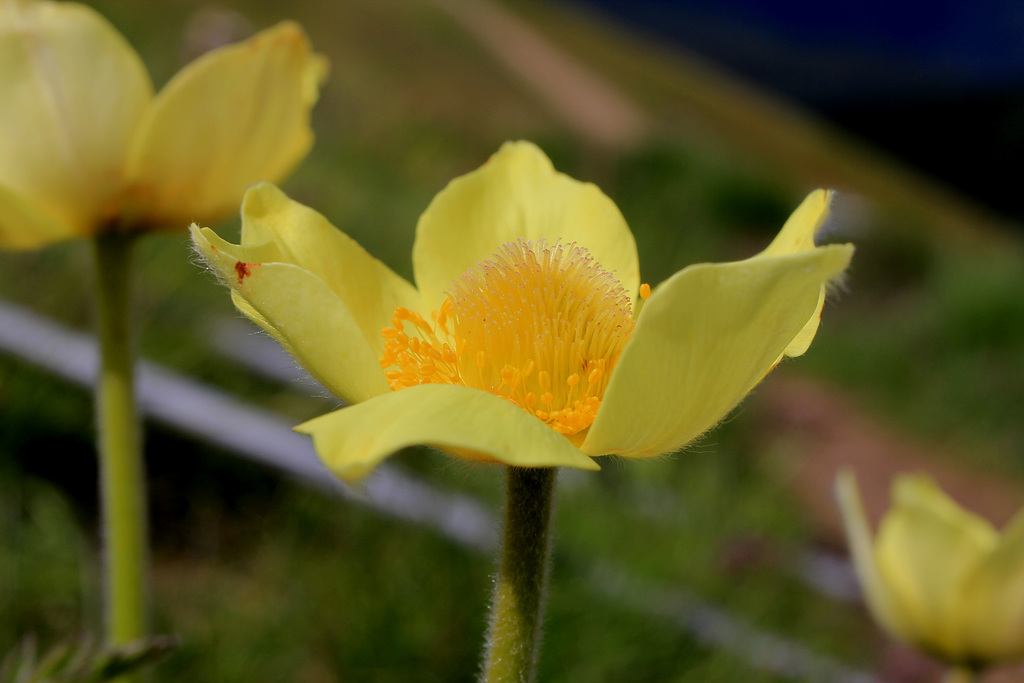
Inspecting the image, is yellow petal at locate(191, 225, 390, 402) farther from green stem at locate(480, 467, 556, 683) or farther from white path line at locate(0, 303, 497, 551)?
white path line at locate(0, 303, 497, 551)

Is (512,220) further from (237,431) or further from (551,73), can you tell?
(551,73)

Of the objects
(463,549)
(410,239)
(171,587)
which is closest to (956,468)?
(410,239)

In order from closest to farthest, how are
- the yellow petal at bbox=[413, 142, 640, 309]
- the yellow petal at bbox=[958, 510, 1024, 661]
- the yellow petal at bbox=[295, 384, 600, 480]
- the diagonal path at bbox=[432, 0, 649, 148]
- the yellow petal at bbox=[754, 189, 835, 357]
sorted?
the yellow petal at bbox=[295, 384, 600, 480], the yellow petal at bbox=[754, 189, 835, 357], the yellow petal at bbox=[413, 142, 640, 309], the yellow petal at bbox=[958, 510, 1024, 661], the diagonal path at bbox=[432, 0, 649, 148]

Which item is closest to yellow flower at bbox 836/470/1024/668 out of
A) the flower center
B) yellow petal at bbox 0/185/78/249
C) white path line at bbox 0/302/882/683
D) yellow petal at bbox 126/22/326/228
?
white path line at bbox 0/302/882/683

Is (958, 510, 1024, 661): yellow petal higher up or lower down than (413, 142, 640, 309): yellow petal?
lower down

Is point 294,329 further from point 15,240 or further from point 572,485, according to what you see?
point 572,485

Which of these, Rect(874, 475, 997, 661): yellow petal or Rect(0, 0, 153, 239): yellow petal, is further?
Rect(874, 475, 997, 661): yellow petal
